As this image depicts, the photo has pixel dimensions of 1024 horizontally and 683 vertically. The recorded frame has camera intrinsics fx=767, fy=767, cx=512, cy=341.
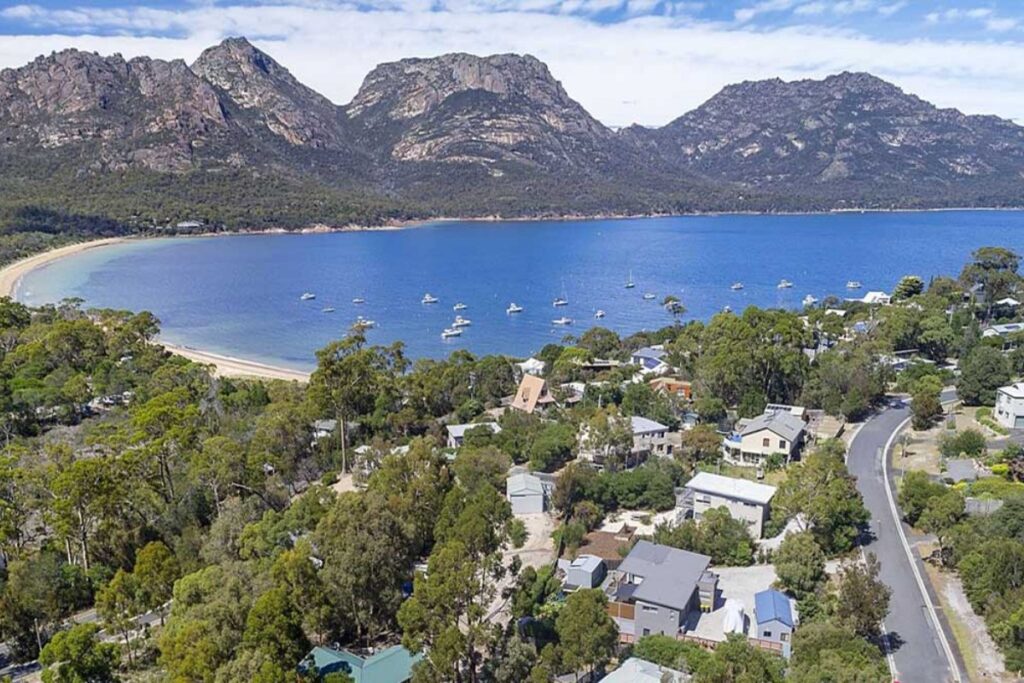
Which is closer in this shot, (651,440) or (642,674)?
(642,674)

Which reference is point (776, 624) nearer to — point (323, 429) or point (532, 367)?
point (323, 429)

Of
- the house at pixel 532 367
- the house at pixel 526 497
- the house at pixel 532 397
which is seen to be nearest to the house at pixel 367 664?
the house at pixel 526 497

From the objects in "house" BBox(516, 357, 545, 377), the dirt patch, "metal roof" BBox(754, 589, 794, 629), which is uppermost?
"house" BBox(516, 357, 545, 377)

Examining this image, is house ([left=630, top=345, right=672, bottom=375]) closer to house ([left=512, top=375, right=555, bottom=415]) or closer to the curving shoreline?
house ([left=512, top=375, right=555, bottom=415])

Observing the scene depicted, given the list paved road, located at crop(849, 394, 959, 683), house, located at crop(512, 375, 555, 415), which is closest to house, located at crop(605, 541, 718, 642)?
paved road, located at crop(849, 394, 959, 683)

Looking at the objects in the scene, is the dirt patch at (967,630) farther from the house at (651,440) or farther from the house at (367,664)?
the house at (367,664)

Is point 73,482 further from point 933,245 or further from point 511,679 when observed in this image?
point 933,245

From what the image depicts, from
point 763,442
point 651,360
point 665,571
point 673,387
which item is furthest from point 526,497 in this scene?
point 651,360
